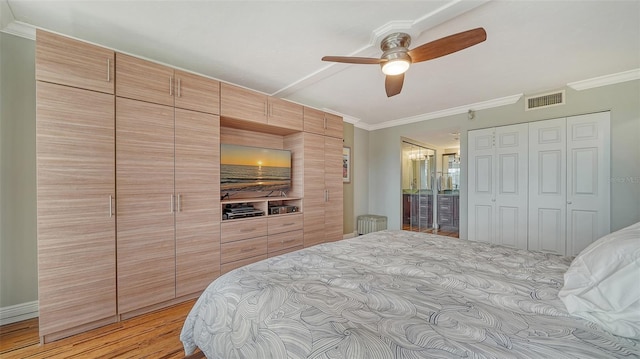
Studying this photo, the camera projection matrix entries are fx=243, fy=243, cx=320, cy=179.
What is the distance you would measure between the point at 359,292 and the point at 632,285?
955 mm

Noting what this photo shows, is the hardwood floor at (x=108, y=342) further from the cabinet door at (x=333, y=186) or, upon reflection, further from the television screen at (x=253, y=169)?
the cabinet door at (x=333, y=186)

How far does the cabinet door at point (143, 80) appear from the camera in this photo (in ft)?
6.81

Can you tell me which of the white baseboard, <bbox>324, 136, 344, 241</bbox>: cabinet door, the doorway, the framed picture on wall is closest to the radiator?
the doorway

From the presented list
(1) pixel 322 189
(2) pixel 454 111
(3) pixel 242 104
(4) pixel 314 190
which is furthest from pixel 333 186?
(2) pixel 454 111

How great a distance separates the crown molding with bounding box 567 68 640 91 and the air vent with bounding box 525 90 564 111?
166mm

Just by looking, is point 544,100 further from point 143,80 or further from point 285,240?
point 143,80

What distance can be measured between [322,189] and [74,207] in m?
2.71

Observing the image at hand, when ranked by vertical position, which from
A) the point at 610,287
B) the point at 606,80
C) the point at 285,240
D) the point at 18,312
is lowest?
the point at 18,312

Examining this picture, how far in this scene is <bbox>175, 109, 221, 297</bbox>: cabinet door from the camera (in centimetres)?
239

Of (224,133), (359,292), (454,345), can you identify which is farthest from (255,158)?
(454,345)

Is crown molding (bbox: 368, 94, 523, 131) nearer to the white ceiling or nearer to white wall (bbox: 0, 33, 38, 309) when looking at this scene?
the white ceiling

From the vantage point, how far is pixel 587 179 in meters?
3.15

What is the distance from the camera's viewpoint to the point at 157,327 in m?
2.00

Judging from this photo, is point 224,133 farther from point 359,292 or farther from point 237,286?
point 359,292
